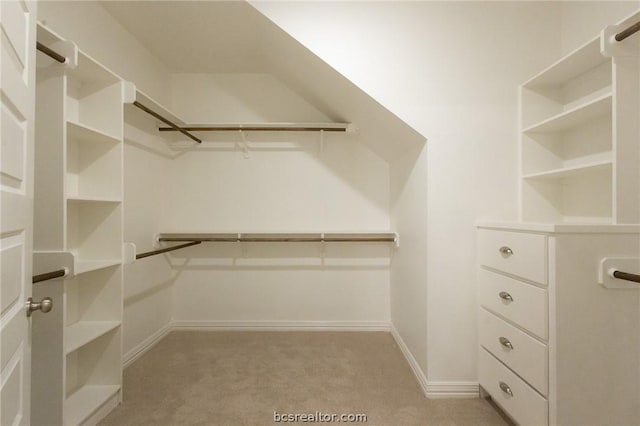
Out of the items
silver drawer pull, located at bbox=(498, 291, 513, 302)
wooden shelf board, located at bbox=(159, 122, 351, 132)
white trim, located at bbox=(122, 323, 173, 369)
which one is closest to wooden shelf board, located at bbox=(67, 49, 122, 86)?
wooden shelf board, located at bbox=(159, 122, 351, 132)

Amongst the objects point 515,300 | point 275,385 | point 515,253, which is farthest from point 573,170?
point 275,385

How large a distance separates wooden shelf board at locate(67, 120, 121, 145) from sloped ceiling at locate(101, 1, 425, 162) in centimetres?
95

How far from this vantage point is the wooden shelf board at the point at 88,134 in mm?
1334

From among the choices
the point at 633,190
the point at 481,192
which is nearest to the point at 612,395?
the point at 633,190

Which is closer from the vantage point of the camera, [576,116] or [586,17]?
[576,116]

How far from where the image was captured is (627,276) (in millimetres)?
1054

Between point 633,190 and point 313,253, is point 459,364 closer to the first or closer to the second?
point 633,190

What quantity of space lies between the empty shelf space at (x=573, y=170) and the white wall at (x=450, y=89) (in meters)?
0.13

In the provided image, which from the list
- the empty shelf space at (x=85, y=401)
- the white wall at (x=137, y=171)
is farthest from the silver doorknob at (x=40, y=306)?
the white wall at (x=137, y=171)

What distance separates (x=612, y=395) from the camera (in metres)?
1.11

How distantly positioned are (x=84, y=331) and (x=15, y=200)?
112cm

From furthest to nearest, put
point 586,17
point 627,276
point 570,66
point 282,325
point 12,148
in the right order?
point 282,325, point 586,17, point 570,66, point 627,276, point 12,148

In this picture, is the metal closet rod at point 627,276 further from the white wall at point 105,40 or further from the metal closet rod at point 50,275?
the white wall at point 105,40

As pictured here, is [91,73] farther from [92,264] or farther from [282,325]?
[282,325]
